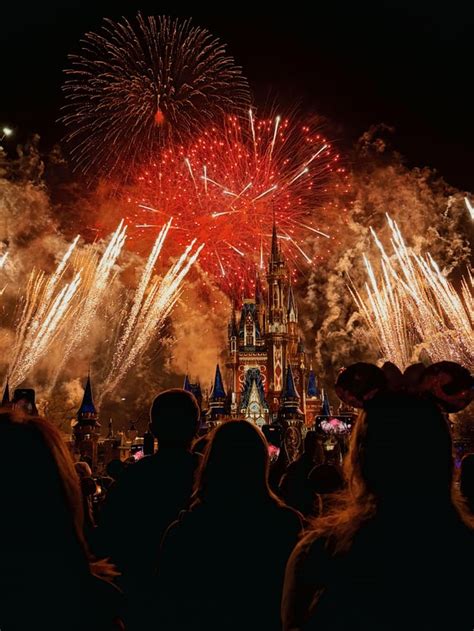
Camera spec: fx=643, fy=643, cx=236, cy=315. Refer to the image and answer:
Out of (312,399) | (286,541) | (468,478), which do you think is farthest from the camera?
(312,399)

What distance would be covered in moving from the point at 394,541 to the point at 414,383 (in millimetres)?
649

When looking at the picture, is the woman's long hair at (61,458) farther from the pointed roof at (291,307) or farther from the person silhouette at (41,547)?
the pointed roof at (291,307)

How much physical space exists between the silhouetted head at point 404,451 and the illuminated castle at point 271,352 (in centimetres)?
4822

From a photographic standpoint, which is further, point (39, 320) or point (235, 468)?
point (39, 320)

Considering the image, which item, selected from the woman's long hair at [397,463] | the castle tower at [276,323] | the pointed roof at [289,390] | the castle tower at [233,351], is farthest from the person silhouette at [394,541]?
the castle tower at [233,351]

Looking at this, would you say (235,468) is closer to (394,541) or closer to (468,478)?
(394,541)

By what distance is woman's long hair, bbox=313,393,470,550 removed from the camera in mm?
2500

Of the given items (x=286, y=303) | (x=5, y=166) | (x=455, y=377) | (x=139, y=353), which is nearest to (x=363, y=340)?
(x=286, y=303)

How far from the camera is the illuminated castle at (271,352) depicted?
52.9m

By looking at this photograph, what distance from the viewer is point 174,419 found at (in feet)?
14.7

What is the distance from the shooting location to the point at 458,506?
8.34ft

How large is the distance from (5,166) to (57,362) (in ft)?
55.7

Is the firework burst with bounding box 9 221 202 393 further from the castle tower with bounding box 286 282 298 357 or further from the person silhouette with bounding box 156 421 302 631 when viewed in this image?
the person silhouette with bounding box 156 421 302 631

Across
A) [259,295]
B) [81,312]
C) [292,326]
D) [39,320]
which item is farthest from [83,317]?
[292,326]
